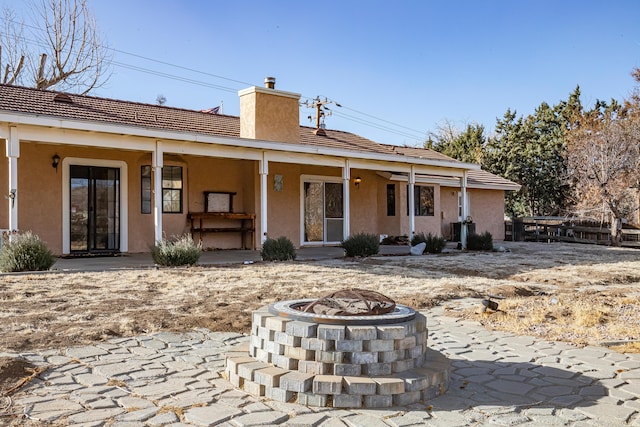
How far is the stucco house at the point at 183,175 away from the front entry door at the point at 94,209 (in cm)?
2

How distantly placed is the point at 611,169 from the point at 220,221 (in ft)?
52.3

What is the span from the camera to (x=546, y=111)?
31.4 m

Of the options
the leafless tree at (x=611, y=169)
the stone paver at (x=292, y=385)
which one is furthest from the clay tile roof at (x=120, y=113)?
the leafless tree at (x=611, y=169)

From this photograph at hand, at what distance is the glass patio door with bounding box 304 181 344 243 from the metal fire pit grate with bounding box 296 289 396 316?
12.2 meters

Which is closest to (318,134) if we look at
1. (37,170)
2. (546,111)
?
(37,170)

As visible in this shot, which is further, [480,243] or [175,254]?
[480,243]

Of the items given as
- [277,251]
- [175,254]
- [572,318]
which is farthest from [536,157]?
[572,318]

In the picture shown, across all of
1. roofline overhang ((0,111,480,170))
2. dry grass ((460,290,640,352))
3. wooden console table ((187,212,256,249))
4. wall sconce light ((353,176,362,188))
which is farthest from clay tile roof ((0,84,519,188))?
dry grass ((460,290,640,352))

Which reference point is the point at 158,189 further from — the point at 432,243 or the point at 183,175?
the point at 432,243

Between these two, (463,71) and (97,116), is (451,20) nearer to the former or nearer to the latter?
(463,71)

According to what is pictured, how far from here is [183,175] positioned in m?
14.1

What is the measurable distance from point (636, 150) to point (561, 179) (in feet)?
18.2

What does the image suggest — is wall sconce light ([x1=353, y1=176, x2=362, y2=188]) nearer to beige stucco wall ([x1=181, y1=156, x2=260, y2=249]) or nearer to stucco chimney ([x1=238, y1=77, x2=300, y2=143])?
stucco chimney ([x1=238, y1=77, x2=300, y2=143])

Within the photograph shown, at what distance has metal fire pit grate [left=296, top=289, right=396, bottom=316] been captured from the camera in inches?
153
